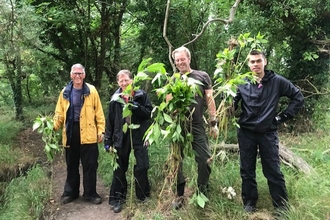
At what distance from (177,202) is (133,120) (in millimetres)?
1151

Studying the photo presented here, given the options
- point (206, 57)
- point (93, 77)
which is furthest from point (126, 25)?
point (206, 57)

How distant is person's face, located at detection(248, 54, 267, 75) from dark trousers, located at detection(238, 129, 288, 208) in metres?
0.65

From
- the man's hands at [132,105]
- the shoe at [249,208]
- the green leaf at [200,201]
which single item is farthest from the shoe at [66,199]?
the shoe at [249,208]

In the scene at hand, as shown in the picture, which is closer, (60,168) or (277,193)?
(277,193)

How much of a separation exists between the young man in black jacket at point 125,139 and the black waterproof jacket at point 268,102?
52.1 inches

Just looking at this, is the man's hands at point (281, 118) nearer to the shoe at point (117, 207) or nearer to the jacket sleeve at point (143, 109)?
the jacket sleeve at point (143, 109)

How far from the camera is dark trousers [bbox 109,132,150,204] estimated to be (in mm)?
4074

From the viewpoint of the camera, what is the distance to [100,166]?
5.94m

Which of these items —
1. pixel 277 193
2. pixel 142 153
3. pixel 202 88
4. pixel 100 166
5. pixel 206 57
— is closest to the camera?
pixel 277 193

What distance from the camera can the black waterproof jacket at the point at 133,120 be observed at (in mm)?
3912

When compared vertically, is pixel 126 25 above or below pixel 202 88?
above

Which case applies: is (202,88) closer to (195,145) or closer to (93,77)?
(195,145)

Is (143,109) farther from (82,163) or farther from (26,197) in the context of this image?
(26,197)

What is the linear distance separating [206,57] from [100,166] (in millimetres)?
3827
